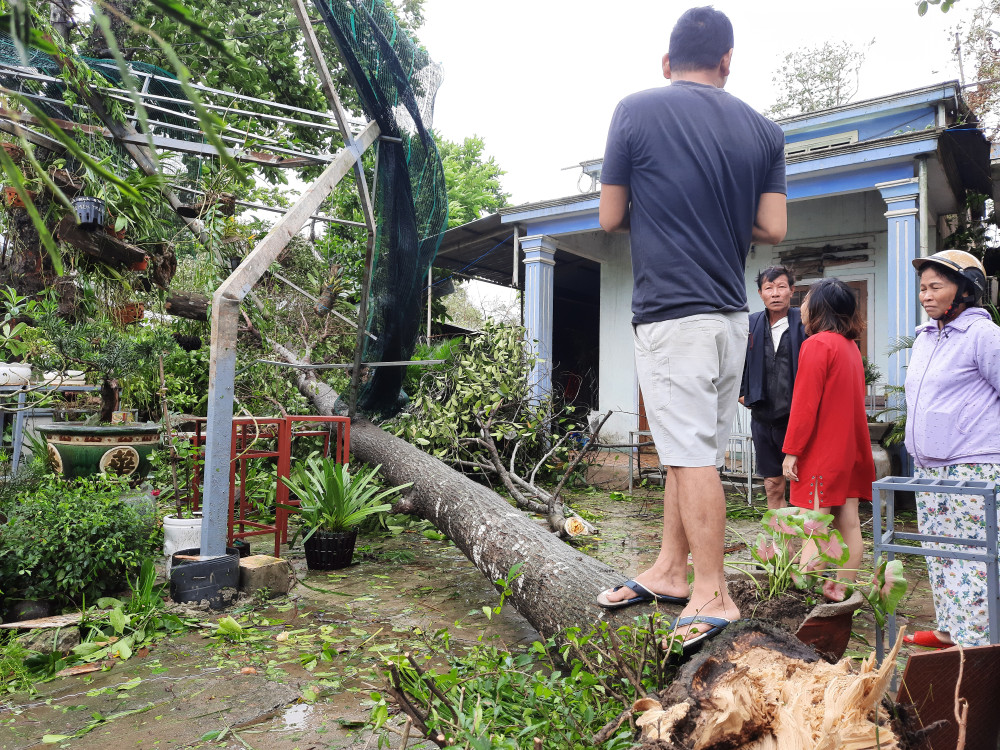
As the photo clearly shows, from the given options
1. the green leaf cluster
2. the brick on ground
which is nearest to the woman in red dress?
the brick on ground

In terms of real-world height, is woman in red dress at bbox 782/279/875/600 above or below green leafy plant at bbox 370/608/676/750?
above

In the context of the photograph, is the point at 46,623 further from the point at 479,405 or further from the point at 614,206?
the point at 479,405

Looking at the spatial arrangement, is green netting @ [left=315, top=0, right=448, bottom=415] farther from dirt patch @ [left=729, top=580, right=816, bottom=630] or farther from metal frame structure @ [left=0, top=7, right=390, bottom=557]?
dirt patch @ [left=729, top=580, right=816, bottom=630]

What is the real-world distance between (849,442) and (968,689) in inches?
68.7

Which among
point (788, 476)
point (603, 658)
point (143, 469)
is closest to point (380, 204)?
point (143, 469)

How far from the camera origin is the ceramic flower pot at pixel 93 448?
15.3ft

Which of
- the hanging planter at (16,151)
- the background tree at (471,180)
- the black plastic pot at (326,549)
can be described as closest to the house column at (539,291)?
the black plastic pot at (326,549)

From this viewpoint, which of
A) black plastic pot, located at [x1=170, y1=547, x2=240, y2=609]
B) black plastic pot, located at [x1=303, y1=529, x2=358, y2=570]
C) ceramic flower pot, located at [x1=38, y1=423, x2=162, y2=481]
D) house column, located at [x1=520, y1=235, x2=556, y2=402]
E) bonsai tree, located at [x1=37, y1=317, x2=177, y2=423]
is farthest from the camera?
house column, located at [x1=520, y1=235, x2=556, y2=402]

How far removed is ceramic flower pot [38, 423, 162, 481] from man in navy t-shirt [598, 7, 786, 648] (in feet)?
13.4

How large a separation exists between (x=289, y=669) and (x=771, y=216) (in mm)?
2637

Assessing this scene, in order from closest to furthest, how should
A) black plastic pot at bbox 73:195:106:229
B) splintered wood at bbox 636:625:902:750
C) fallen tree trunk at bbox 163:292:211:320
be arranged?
splintered wood at bbox 636:625:902:750 < black plastic pot at bbox 73:195:106:229 < fallen tree trunk at bbox 163:292:211:320

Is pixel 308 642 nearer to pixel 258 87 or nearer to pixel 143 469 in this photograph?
pixel 143 469

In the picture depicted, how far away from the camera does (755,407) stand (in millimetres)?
3711

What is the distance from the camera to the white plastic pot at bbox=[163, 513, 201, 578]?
3779mm
